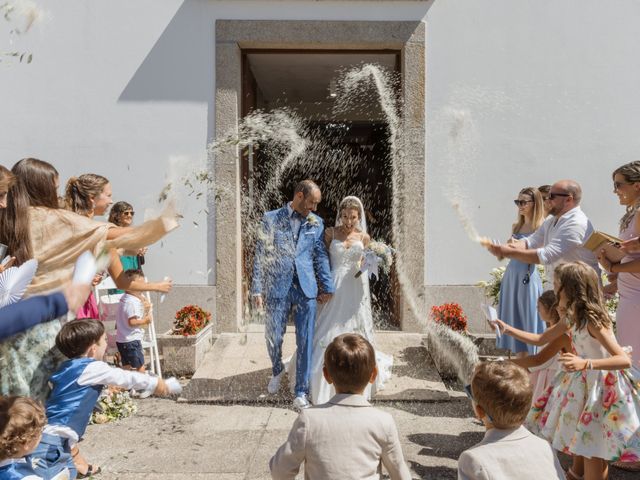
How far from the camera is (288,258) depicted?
5309mm

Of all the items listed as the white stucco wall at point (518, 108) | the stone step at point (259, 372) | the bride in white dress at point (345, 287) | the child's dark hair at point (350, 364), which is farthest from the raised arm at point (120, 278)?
the white stucco wall at point (518, 108)

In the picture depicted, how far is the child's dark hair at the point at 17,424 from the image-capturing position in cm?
244

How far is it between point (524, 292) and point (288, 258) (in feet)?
7.04

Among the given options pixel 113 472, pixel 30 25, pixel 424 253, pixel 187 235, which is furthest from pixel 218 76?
pixel 113 472

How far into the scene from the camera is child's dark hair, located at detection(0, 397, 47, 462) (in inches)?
96.2

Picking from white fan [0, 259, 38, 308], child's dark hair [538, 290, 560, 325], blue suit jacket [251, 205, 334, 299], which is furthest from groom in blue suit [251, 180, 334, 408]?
white fan [0, 259, 38, 308]

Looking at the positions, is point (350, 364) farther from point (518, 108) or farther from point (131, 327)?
point (518, 108)

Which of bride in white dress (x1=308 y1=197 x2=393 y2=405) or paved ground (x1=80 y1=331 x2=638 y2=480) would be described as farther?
bride in white dress (x1=308 y1=197 x2=393 y2=405)

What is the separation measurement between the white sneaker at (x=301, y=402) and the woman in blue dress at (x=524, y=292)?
180 cm

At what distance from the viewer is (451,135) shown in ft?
24.0

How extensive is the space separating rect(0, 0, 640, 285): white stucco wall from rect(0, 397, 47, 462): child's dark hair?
4828 millimetres

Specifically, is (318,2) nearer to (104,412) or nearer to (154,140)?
(154,140)

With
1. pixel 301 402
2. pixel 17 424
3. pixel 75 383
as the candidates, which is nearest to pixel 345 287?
pixel 301 402

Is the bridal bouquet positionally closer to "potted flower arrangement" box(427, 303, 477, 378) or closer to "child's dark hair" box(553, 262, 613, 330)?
"potted flower arrangement" box(427, 303, 477, 378)
